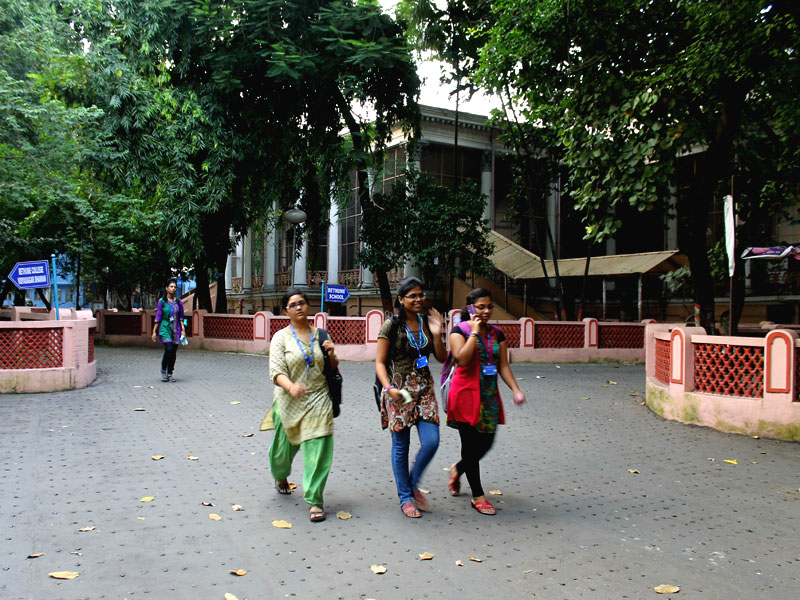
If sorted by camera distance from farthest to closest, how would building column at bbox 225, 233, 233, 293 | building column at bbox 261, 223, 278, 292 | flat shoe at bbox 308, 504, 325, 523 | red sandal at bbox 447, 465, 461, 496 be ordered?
building column at bbox 225, 233, 233, 293
building column at bbox 261, 223, 278, 292
red sandal at bbox 447, 465, 461, 496
flat shoe at bbox 308, 504, 325, 523

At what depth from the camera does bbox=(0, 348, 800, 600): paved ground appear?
13.2 ft

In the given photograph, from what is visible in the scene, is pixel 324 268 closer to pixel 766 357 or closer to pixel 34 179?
pixel 34 179

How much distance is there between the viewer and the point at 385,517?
5.18 m

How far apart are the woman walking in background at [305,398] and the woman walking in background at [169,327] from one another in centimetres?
823

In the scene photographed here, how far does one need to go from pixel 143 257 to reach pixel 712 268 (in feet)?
73.3

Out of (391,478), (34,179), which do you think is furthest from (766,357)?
(34,179)

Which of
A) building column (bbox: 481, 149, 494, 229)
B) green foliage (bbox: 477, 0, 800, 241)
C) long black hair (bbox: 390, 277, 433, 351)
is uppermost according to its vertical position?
building column (bbox: 481, 149, 494, 229)

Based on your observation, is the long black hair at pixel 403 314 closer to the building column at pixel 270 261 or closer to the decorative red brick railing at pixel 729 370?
the decorative red brick railing at pixel 729 370

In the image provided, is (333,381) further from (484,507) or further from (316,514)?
(484,507)

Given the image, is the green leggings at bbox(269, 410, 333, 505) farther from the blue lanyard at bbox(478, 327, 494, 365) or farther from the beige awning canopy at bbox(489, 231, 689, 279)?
the beige awning canopy at bbox(489, 231, 689, 279)

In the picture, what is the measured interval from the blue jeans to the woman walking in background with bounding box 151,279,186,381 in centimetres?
875

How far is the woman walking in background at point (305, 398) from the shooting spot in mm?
5070

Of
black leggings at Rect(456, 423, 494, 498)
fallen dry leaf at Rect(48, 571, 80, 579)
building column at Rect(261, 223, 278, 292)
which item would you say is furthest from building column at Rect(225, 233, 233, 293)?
fallen dry leaf at Rect(48, 571, 80, 579)

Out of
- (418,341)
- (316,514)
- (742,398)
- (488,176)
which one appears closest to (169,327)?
(316,514)
